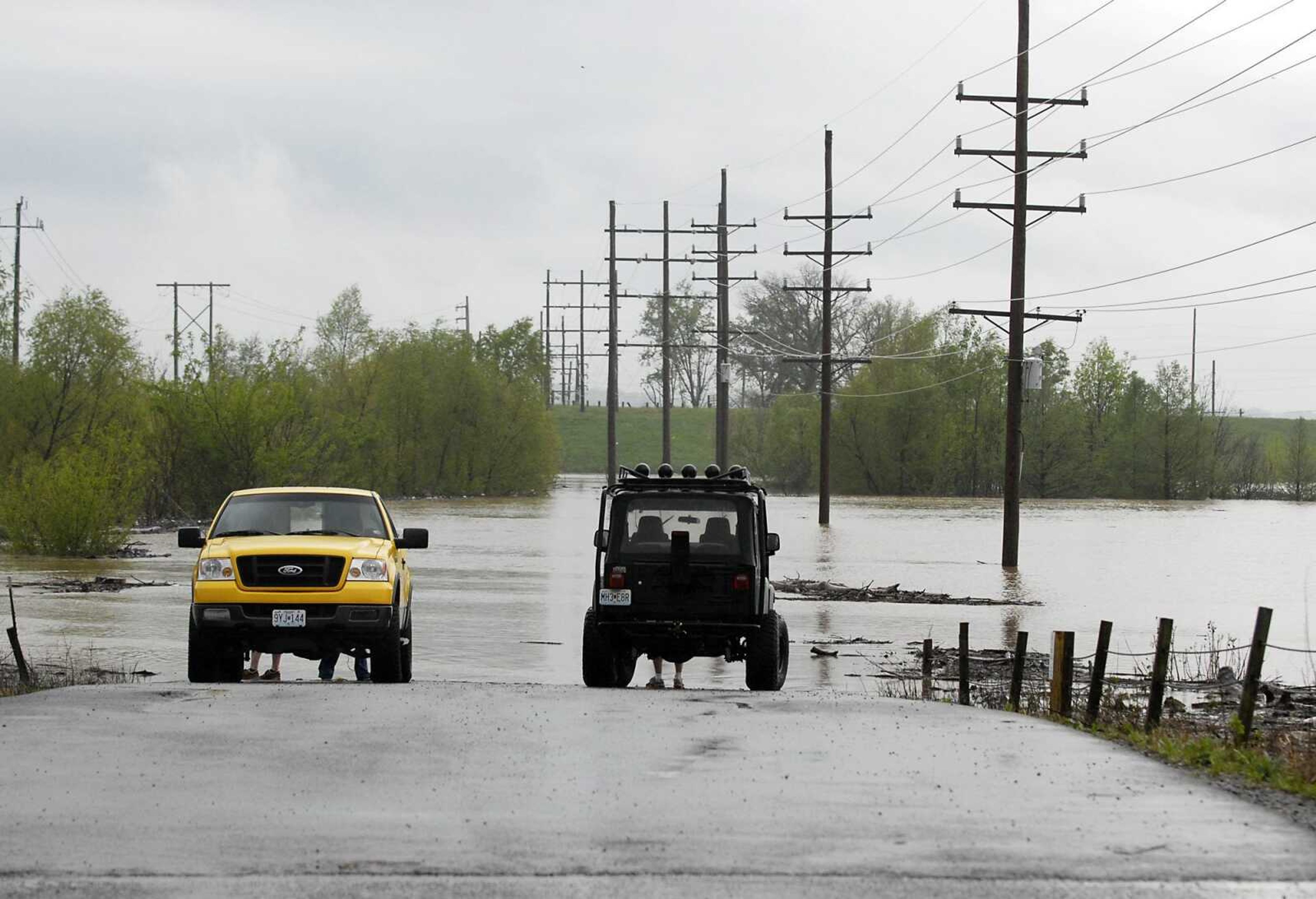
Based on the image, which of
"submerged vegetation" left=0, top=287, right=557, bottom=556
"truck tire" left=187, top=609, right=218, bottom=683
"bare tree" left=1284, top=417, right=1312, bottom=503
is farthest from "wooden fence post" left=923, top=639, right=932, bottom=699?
"bare tree" left=1284, top=417, right=1312, bottom=503

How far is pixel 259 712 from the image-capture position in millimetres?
12172

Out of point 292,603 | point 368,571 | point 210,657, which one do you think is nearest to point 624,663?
point 368,571

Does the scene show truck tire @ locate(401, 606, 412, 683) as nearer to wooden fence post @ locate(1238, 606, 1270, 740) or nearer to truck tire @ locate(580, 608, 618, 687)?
truck tire @ locate(580, 608, 618, 687)

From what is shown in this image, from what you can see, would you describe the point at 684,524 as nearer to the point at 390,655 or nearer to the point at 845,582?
the point at 390,655

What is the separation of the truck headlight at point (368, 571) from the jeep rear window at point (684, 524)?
2.06 m

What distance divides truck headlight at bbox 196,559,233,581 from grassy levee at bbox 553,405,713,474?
111 m

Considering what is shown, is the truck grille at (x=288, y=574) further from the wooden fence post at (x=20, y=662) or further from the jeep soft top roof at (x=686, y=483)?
the jeep soft top roof at (x=686, y=483)

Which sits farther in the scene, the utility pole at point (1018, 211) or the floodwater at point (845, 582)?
the utility pole at point (1018, 211)

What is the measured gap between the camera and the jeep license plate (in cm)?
1551

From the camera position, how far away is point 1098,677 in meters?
13.4

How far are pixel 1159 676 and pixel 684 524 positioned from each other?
4914mm

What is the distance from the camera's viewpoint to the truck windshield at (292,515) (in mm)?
16422

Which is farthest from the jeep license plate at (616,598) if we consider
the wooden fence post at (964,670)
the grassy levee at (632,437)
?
the grassy levee at (632,437)

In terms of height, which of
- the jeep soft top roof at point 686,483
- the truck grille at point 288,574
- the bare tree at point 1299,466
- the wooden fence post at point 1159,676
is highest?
the bare tree at point 1299,466
